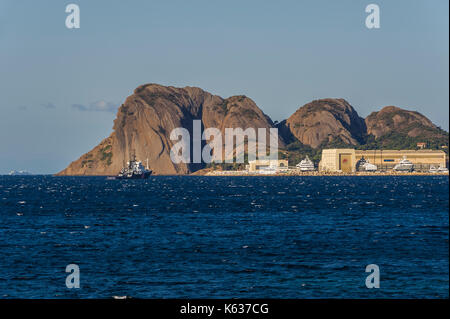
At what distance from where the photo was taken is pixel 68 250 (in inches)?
1797

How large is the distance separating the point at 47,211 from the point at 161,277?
2264 inches

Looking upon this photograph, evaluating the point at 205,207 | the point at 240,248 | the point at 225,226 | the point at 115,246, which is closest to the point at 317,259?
the point at 240,248

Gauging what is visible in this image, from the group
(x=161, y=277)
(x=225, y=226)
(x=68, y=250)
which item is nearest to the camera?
(x=161, y=277)

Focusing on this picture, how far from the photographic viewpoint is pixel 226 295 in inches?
1167

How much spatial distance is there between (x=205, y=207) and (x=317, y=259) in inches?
2087

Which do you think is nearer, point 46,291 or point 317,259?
point 46,291

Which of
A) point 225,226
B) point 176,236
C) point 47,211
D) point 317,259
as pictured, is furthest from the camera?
point 47,211

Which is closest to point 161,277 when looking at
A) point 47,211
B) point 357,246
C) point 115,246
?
point 115,246

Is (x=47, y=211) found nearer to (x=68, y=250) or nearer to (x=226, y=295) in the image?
(x=68, y=250)

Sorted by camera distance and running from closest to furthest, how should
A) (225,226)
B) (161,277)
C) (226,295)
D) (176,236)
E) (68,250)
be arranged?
(226,295) < (161,277) < (68,250) < (176,236) < (225,226)

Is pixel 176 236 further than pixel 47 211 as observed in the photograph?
No
